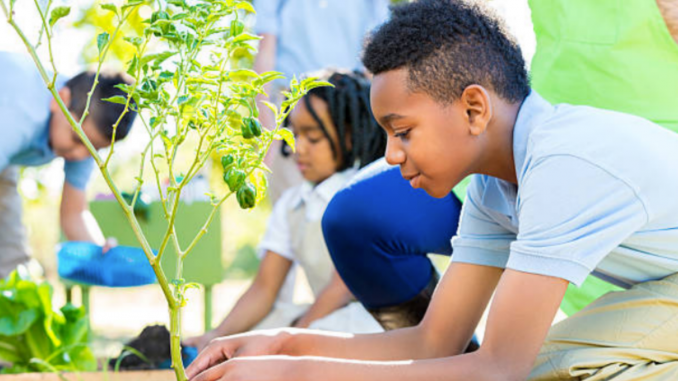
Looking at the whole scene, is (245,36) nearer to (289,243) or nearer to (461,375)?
(461,375)

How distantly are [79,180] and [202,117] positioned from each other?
2.32 metres

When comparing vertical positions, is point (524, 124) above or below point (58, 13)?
below

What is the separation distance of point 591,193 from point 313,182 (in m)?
1.55

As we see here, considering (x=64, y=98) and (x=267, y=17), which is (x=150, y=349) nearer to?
(x=64, y=98)

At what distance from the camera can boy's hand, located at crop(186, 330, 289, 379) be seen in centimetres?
143

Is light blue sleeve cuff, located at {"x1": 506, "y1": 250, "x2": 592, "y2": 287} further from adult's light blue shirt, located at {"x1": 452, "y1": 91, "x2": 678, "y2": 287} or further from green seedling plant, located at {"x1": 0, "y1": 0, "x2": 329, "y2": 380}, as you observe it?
green seedling plant, located at {"x1": 0, "y1": 0, "x2": 329, "y2": 380}

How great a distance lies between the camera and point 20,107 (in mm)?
3018

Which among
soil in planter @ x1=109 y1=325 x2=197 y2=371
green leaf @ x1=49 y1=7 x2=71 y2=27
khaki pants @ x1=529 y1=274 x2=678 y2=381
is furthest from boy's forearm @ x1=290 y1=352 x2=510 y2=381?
soil in planter @ x1=109 y1=325 x2=197 y2=371

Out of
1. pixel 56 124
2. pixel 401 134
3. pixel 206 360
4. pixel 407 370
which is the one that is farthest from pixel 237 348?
pixel 56 124

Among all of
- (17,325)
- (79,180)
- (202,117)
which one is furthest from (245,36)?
(79,180)

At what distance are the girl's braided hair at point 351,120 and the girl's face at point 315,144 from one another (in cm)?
1

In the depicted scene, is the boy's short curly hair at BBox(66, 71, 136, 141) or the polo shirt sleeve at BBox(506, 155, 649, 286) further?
the boy's short curly hair at BBox(66, 71, 136, 141)

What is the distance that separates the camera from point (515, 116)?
4.81 ft

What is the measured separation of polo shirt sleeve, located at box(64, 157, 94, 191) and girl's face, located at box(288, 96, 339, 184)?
1051 mm
